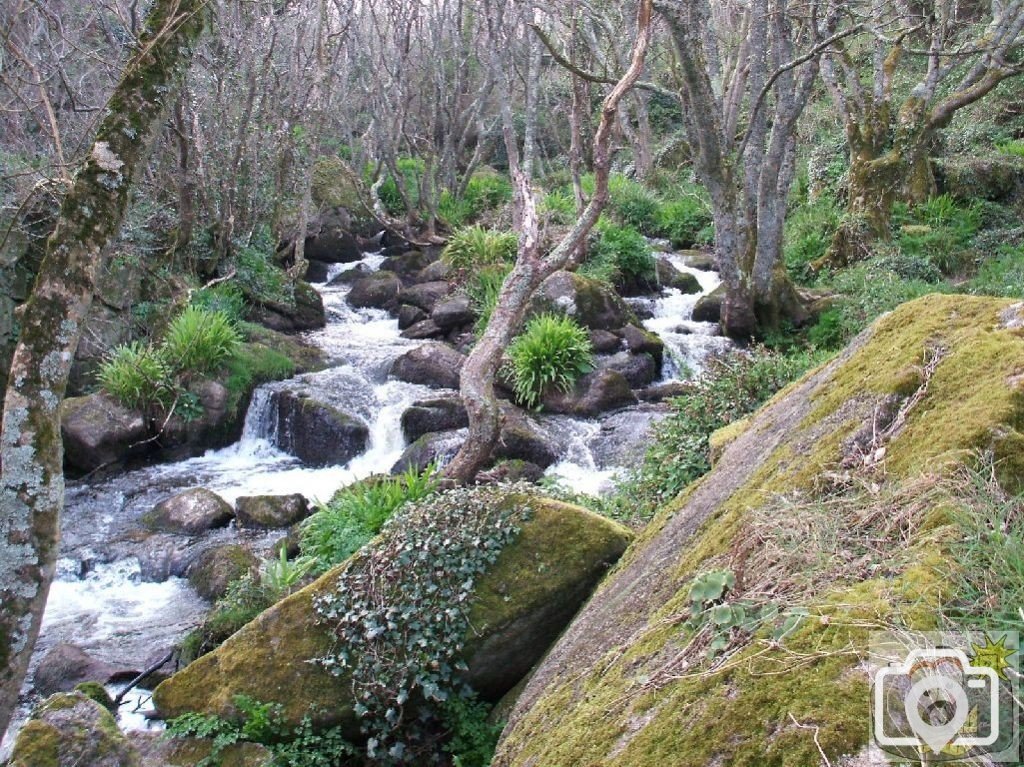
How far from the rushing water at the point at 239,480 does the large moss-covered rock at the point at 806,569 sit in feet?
13.0

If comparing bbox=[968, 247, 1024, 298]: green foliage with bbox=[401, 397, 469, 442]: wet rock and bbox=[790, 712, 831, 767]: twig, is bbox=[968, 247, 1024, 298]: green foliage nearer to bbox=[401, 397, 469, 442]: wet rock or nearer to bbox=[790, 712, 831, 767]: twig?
bbox=[401, 397, 469, 442]: wet rock

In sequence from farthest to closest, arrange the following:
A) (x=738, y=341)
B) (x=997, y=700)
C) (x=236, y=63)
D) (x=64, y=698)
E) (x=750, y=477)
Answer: (x=236, y=63) < (x=738, y=341) < (x=64, y=698) < (x=750, y=477) < (x=997, y=700)

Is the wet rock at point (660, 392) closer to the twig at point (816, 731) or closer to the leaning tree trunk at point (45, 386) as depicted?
the leaning tree trunk at point (45, 386)

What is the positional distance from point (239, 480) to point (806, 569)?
29.6 ft

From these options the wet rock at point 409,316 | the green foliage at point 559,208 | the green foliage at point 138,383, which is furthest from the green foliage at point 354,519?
the green foliage at point 559,208

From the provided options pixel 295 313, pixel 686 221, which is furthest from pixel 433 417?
pixel 686 221

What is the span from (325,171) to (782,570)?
63.6ft

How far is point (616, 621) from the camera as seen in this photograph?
10.4 ft

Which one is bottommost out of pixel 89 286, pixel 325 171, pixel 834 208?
pixel 89 286

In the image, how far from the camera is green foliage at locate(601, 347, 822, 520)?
6426 millimetres

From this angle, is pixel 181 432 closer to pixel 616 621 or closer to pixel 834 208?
pixel 616 621

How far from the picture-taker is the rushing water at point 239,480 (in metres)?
7.37

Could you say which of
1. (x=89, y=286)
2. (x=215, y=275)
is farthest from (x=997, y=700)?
(x=215, y=275)

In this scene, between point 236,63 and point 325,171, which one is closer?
point 236,63
